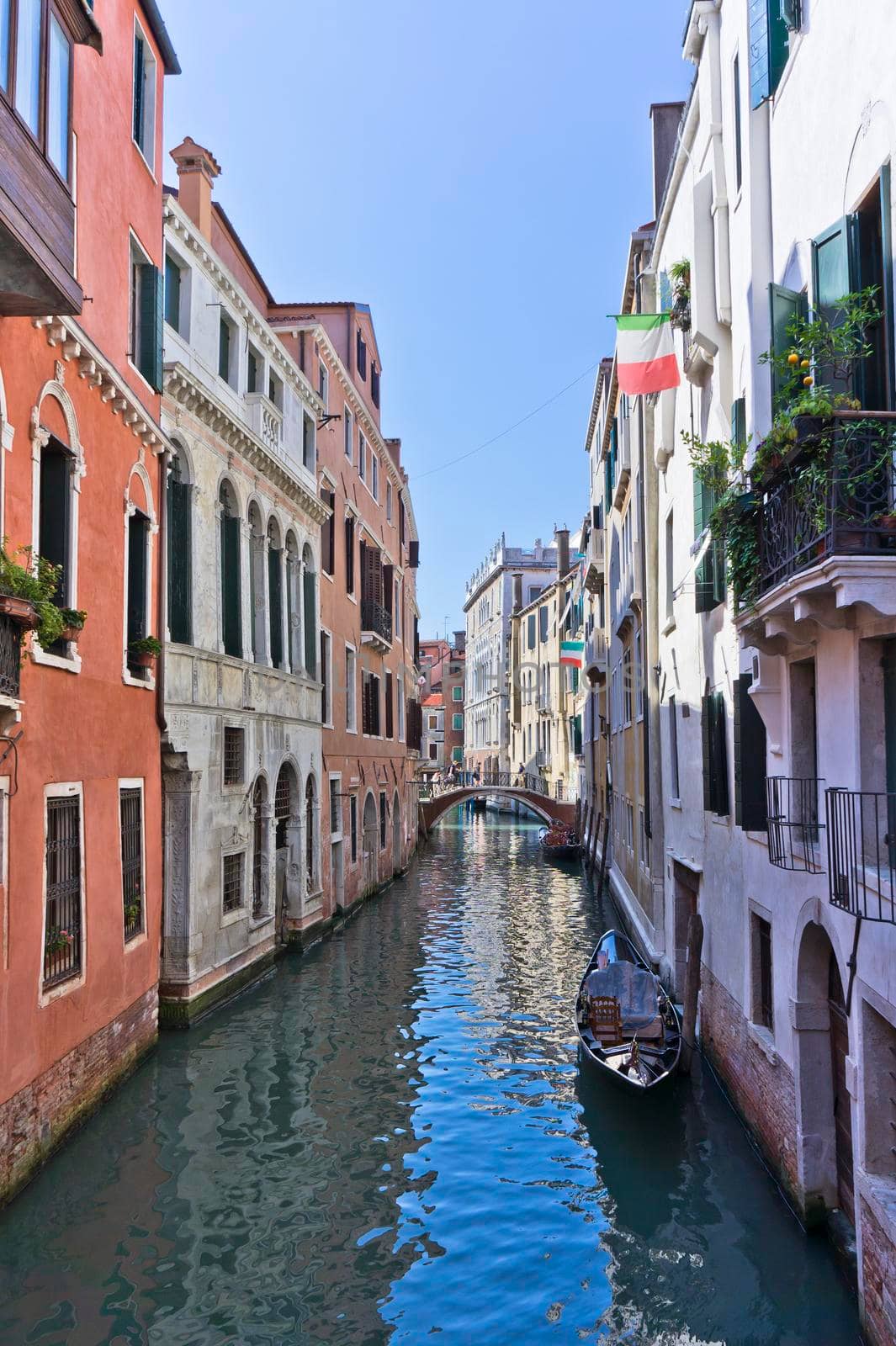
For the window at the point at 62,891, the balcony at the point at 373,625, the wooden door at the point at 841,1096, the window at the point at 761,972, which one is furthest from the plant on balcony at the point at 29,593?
the balcony at the point at 373,625

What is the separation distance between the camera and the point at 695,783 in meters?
12.4

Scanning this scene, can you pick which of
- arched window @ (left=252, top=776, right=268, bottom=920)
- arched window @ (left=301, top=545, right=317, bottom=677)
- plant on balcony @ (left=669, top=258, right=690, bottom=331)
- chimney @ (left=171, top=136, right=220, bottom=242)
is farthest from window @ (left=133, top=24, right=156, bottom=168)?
arched window @ (left=252, top=776, right=268, bottom=920)

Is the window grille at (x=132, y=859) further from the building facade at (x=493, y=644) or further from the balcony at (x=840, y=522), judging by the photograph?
the building facade at (x=493, y=644)

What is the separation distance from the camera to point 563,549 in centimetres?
5106

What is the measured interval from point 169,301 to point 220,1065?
8878 mm

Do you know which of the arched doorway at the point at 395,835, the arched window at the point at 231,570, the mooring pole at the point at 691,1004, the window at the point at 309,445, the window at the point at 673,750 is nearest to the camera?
the mooring pole at the point at 691,1004

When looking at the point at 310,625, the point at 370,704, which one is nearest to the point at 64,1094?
the point at 310,625

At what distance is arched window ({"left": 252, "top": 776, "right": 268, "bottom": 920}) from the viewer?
15966 mm

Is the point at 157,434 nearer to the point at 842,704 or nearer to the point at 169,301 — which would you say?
the point at 169,301

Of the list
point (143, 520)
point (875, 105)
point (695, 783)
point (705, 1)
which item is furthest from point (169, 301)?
point (875, 105)

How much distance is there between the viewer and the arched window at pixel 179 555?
13.1 meters

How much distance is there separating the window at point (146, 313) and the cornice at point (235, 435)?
25.8 inches

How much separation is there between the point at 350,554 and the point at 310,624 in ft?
14.6

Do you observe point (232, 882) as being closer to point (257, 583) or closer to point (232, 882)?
point (232, 882)
